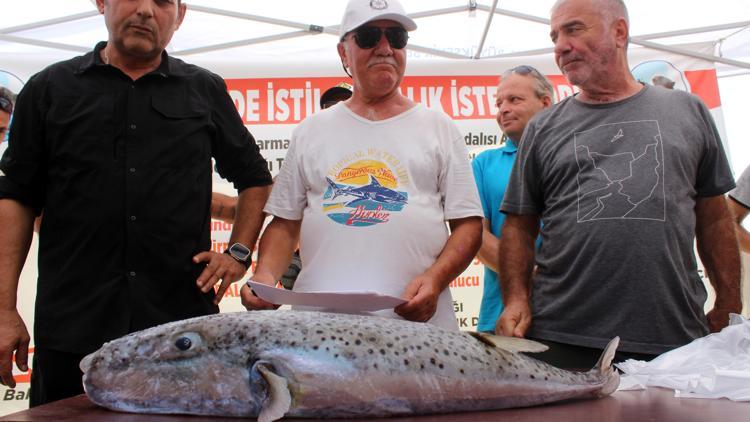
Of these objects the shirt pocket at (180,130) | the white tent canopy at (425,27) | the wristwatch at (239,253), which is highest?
the white tent canopy at (425,27)

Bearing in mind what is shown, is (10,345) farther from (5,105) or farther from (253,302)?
(5,105)

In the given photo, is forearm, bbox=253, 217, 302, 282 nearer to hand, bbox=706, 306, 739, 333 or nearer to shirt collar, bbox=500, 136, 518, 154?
hand, bbox=706, 306, 739, 333

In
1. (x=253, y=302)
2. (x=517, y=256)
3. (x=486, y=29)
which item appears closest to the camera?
(x=253, y=302)

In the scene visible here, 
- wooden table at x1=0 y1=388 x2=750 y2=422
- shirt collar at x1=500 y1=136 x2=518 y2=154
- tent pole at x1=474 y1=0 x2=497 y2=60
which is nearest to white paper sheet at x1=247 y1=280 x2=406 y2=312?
wooden table at x1=0 y1=388 x2=750 y2=422

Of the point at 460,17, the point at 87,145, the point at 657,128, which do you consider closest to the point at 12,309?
the point at 87,145

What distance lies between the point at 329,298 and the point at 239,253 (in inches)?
30.2

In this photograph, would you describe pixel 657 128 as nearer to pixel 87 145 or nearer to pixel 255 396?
pixel 255 396

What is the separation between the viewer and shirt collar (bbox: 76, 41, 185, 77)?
7.11 feet

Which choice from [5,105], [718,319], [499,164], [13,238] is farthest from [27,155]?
[5,105]

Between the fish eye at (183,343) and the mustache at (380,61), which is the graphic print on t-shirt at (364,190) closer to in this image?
the mustache at (380,61)

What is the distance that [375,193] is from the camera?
2000 mm

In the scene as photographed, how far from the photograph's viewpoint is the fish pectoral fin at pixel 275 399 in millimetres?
1098

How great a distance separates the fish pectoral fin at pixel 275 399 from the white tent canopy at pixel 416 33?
4.23 m

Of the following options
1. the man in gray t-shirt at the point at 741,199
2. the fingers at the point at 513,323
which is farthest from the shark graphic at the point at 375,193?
the man in gray t-shirt at the point at 741,199
